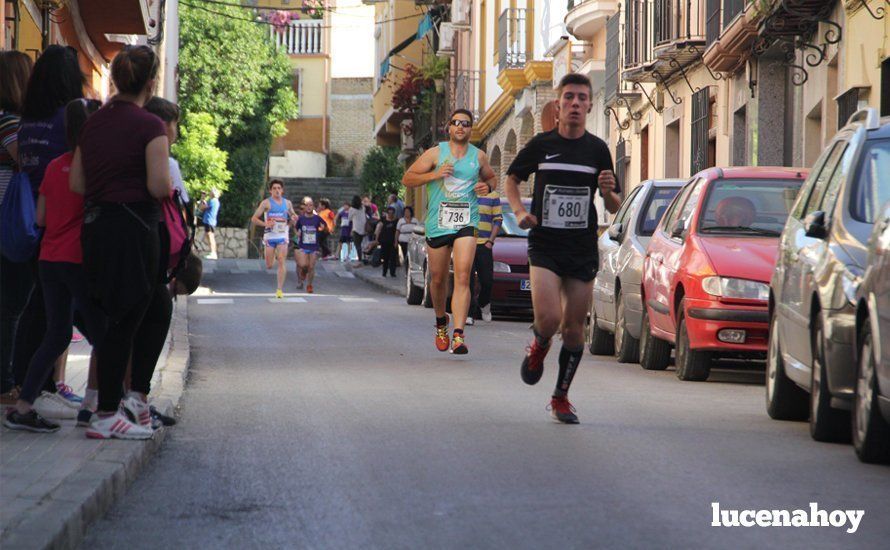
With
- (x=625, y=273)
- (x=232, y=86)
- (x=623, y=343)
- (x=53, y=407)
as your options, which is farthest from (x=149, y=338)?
(x=232, y=86)

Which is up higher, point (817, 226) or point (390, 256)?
point (817, 226)

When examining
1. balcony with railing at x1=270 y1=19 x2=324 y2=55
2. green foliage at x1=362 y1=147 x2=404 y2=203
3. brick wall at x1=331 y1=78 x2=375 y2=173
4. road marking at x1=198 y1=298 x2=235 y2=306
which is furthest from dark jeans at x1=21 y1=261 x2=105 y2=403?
balcony with railing at x1=270 y1=19 x2=324 y2=55

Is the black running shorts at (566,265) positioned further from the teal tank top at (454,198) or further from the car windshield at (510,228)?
the car windshield at (510,228)

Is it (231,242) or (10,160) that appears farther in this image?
(231,242)

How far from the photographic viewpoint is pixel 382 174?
6512 centimetres

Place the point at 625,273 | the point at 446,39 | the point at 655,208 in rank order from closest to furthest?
the point at 625,273 < the point at 655,208 < the point at 446,39

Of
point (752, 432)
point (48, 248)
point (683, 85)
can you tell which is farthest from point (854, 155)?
point (683, 85)

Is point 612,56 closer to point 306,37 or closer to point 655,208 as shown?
point 655,208

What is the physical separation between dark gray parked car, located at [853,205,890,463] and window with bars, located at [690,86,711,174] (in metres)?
18.9

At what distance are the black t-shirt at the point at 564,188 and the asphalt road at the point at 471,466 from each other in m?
1.02

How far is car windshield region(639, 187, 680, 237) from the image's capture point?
16078mm

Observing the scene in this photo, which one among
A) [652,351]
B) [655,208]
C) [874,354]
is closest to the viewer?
[874,354]

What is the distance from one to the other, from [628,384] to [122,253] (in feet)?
18.2

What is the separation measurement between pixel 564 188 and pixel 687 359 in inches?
132
